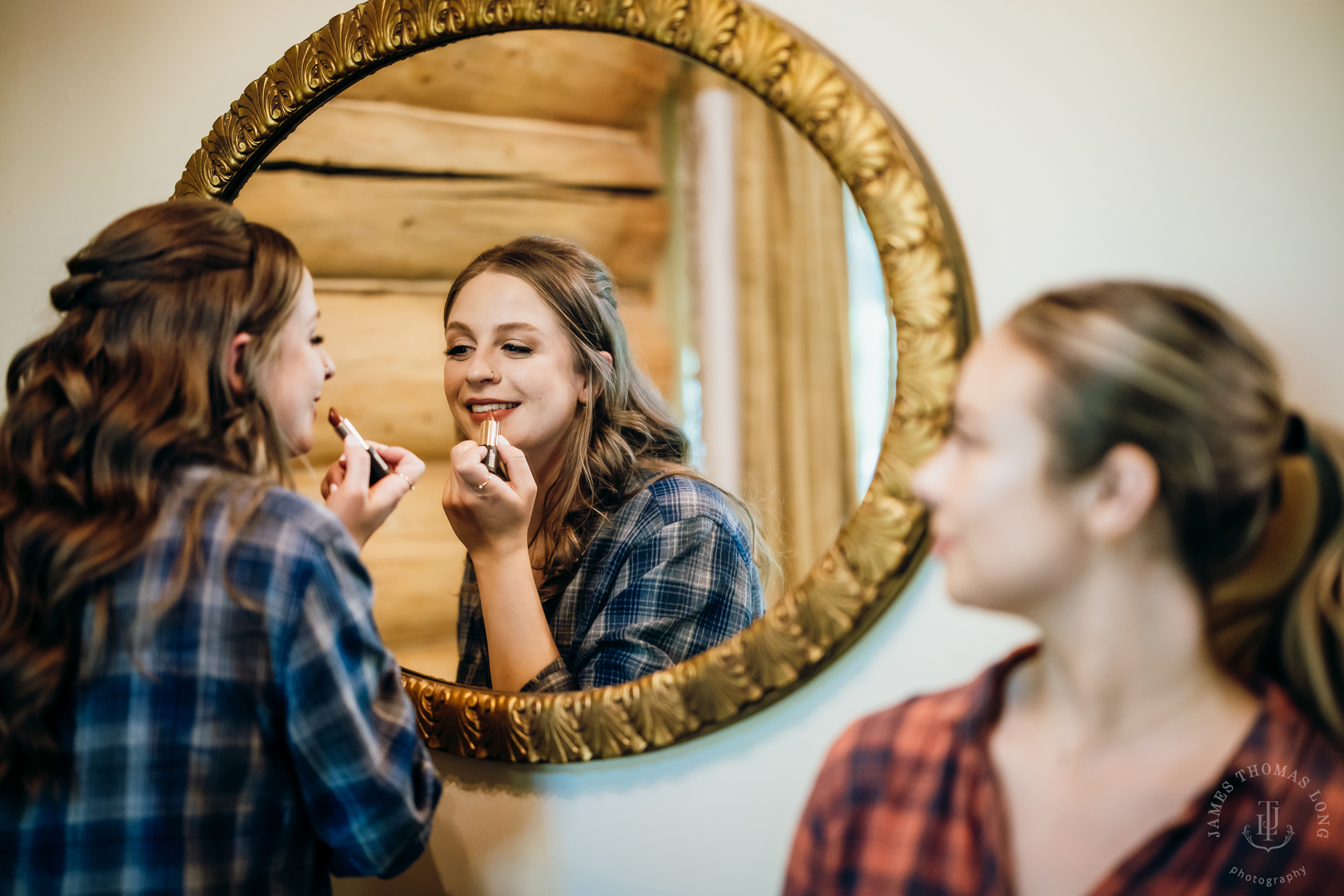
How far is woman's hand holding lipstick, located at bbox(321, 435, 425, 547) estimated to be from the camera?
3.10ft

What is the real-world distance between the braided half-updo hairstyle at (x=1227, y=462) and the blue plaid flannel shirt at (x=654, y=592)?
323 millimetres

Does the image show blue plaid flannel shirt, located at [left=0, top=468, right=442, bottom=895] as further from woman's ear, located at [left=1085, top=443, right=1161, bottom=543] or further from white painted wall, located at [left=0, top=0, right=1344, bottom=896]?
woman's ear, located at [left=1085, top=443, right=1161, bottom=543]

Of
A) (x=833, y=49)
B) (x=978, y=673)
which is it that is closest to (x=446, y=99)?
(x=833, y=49)

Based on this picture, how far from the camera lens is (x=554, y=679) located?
0.93 meters

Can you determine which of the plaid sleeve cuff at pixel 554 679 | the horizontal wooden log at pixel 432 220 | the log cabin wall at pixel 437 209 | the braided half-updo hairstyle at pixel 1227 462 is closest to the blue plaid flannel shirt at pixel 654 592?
the plaid sleeve cuff at pixel 554 679

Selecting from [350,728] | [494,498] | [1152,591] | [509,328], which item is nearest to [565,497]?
[494,498]

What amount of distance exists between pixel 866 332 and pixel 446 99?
0.53 metres

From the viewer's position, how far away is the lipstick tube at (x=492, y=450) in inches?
37.6

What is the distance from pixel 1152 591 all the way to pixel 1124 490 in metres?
0.08

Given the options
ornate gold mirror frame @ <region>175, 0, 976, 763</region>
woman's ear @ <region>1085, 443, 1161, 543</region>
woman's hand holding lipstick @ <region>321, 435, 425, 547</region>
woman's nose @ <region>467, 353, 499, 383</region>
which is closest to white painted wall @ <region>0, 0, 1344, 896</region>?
ornate gold mirror frame @ <region>175, 0, 976, 763</region>

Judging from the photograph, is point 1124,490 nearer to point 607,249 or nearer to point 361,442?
point 607,249

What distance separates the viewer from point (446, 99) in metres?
1.00

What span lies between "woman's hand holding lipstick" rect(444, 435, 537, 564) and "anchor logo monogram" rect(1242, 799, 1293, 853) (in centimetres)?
64

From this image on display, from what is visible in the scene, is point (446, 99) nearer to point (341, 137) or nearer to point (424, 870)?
point (341, 137)
